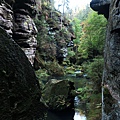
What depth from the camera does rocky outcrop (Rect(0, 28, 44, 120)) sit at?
159 cm

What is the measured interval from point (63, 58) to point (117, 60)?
2873 cm

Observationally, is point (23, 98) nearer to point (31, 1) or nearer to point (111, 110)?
point (111, 110)

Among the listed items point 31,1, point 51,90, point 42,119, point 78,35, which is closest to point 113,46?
point 42,119

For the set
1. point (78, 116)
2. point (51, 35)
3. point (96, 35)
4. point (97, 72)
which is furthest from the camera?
point (51, 35)

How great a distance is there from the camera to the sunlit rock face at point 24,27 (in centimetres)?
2008

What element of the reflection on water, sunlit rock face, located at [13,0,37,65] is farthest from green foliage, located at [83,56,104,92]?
sunlit rock face, located at [13,0,37,65]

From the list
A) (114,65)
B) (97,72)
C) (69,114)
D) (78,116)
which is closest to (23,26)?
(97,72)

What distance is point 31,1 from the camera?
69.7 feet

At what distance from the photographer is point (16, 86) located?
1.71 metres

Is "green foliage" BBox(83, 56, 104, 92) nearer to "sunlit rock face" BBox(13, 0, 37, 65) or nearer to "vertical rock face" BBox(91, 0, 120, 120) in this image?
"vertical rock face" BBox(91, 0, 120, 120)

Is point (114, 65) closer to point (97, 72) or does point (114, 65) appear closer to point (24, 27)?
point (97, 72)

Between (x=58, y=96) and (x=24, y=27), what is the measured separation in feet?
36.2

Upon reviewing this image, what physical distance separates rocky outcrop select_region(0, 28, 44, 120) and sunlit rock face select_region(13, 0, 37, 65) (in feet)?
60.8

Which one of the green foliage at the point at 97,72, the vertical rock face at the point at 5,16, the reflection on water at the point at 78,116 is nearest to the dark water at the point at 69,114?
the reflection on water at the point at 78,116
